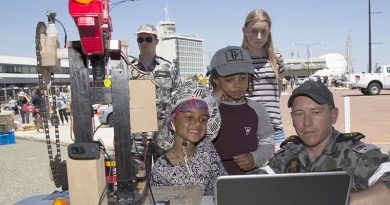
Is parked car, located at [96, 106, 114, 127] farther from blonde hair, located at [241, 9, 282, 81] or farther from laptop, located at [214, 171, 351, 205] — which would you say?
blonde hair, located at [241, 9, 282, 81]

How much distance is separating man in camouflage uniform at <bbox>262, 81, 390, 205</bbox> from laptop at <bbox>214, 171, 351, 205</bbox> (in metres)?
0.48

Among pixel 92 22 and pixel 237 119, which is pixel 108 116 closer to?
pixel 237 119

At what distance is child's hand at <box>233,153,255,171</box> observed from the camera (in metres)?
2.38

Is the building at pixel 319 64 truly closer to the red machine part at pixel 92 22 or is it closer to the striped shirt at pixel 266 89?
the striped shirt at pixel 266 89

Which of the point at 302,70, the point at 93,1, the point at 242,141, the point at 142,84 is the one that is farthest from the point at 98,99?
the point at 302,70

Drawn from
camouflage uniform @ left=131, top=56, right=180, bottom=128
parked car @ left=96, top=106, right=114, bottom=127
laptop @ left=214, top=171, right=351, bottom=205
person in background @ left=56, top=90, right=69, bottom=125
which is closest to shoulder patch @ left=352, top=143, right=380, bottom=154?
laptop @ left=214, top=171, right=351, bottom=205

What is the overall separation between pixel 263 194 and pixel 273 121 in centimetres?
198

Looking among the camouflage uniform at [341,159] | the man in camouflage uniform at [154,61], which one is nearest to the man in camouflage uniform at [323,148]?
the camouflage uniform at [341,159]

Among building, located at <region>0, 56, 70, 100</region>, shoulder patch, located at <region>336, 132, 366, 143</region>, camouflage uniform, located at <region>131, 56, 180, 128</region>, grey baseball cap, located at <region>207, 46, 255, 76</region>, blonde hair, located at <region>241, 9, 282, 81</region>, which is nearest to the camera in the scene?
shoulder patch, located at <region>336, 132, 366, 143</region>

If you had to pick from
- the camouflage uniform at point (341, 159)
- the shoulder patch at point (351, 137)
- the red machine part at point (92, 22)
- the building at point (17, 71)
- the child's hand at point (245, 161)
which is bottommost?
the child's hand at point (245, 161)

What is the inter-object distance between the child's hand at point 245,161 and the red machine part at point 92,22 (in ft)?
4.14

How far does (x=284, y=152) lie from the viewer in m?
2.07

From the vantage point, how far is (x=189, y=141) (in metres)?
2.27

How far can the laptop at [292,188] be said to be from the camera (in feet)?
3.91
